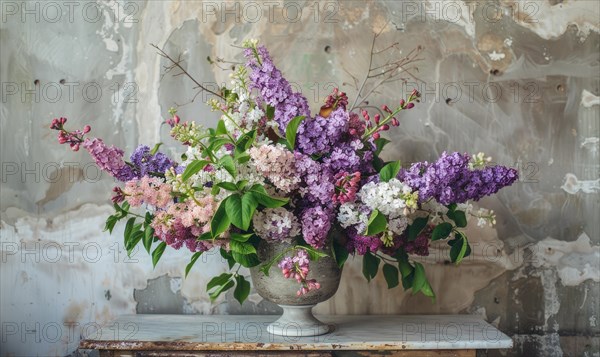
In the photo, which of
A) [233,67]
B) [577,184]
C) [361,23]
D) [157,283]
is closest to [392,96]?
[361,23]

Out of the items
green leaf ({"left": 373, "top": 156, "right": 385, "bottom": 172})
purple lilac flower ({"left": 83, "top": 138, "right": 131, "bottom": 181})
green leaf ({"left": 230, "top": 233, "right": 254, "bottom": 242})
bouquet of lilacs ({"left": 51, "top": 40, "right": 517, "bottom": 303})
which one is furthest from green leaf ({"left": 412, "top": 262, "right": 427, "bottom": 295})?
purple lilac flower ({"left": 83, "top": 138, "right": 131, "bottom": 181})

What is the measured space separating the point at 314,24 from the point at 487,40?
0.67m

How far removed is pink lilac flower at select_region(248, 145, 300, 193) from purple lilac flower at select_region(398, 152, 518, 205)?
1.13ft

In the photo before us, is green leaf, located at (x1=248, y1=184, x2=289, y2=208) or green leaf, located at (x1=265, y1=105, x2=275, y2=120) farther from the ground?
green leaf, located at (x1=265, y1=105, x2=275, y2=120)

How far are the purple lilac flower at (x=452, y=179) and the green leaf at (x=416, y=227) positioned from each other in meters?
0.11

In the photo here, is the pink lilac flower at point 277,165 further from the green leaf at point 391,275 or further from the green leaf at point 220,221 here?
the green leaf at point 391,275

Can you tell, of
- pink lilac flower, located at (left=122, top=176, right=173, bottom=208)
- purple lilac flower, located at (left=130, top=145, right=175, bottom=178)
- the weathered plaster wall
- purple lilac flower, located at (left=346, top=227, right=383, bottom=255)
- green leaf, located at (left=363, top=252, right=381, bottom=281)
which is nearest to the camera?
pink lilac flower, located at (left=122, top=176, right=173, bottom=208)

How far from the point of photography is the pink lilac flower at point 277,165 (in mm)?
1877

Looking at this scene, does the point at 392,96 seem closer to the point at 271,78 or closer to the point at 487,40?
the point at 487,40

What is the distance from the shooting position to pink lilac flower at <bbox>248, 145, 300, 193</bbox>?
1.88 metres

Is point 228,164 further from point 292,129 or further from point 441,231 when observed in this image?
point 441,231

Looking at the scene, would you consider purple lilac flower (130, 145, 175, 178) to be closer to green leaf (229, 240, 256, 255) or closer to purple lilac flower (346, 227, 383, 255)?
green leaf (229, 240, 256, 255)

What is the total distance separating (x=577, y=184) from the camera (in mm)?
2619

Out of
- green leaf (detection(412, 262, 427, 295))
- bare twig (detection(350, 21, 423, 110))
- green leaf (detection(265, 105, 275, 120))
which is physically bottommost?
green leaf (detection(412, 262, 427, 295))
